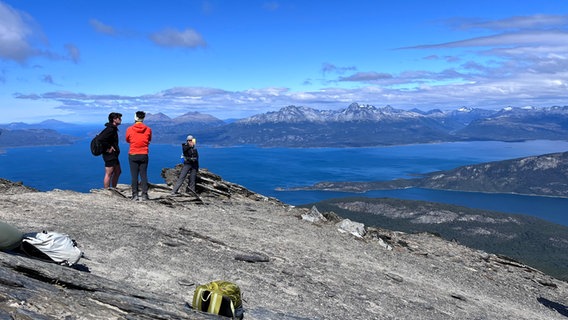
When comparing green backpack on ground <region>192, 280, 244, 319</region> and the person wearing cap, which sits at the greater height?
the person wearing cap

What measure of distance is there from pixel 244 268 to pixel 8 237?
7887mm

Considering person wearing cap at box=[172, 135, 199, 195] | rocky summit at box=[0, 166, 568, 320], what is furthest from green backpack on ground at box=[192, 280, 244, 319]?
person wearing cap at box=[172, 135, 199, 195]

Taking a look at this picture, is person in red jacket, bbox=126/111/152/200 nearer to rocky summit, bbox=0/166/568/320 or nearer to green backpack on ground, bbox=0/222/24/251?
rocky summit, bbox=0/166/568/320

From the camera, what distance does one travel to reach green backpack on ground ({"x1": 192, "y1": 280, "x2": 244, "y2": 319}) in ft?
32.4

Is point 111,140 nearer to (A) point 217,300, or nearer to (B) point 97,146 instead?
(B) point 97,146

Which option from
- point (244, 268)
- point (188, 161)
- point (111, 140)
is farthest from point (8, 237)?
point (188, 161)

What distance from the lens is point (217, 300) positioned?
9.90m

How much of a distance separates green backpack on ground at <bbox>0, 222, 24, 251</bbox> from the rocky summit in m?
0.45

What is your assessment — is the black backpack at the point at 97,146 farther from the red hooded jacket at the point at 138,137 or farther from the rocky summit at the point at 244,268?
the rocky summit at the point at 244,268

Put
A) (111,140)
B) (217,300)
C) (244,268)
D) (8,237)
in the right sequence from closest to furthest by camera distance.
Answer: (217,300), (8,237), (244,268), (111,140)

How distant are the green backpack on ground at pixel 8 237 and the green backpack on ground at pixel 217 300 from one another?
183 inches

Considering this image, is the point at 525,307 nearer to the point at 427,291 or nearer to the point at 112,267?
the point at 427,291

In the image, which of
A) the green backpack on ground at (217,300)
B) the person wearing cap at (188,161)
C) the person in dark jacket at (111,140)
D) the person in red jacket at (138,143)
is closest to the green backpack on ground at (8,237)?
the green backpack on ground at (217,300)

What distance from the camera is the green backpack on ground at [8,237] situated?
988 cm
